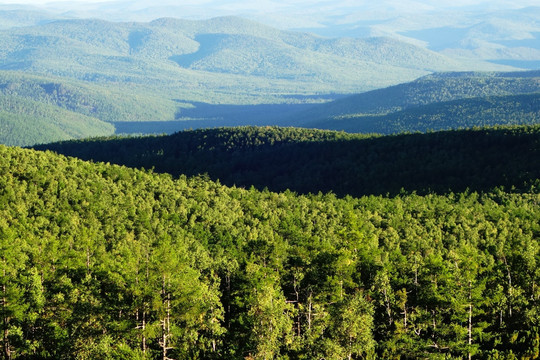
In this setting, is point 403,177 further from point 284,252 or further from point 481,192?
point 284,252

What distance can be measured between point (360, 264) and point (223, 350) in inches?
574

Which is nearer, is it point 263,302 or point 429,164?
point 263,302

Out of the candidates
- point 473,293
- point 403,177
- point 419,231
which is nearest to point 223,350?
point 473,293

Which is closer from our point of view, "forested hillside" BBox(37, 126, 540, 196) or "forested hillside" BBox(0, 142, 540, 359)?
"forested hillside" BBox(0, 142, 540, 359)

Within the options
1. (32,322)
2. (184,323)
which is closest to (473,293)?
(184,323)

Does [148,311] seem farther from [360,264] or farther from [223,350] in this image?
[360,264]

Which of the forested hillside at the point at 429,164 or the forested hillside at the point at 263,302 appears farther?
the forested hillside at the point at 429,164

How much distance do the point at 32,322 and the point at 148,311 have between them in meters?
9.82

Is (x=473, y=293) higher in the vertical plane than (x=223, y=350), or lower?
higher

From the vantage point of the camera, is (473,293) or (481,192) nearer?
(473,293)

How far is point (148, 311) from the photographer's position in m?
48.6

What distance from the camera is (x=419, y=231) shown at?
94.5 metres

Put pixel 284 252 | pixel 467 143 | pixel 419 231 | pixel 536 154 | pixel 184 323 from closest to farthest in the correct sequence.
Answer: pixel 184 323, pixel 284 252, pixel 419 231, pixel 536 154, pixel 467 143

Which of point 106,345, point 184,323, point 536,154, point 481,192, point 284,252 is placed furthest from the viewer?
point 536,154
